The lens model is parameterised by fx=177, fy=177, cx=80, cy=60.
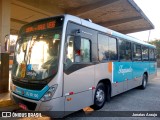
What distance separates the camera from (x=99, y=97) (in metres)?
6.05

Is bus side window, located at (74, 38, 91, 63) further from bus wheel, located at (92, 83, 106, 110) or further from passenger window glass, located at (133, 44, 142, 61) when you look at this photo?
passenger window glass, located at (133, 44, 142, 61)

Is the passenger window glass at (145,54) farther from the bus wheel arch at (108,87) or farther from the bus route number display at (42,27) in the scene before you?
the bus route number display at (42,27)

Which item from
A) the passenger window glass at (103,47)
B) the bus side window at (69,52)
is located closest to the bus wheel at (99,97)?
the passenger window glass at (103,47)

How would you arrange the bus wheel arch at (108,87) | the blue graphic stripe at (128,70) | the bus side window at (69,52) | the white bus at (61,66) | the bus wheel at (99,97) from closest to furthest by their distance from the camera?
the white bus at (61,66), the bus side window at (69,52), the bus wheel at (99,97), the bus wheel arch at (108,87), the blue graphic stripe at (128,70)

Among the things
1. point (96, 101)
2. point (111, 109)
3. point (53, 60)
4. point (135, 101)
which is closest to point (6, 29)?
point (53, 60)

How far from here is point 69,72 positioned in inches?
178

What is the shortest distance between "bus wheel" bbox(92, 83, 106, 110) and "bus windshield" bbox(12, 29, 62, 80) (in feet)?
7.11

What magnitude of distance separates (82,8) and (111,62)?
4.35 metres

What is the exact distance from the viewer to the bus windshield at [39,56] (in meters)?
4.31

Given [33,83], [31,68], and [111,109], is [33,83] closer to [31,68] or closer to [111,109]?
[31,68]

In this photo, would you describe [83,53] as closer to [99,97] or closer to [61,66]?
[61,66]

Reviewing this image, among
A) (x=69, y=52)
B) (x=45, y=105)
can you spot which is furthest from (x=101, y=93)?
(x=45, y=105)

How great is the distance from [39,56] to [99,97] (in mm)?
2669

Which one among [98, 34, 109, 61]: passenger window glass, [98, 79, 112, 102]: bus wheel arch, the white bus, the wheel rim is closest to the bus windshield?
the white bus
